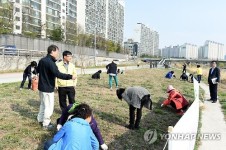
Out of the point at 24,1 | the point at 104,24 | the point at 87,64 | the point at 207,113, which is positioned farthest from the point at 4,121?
the point at 104,24

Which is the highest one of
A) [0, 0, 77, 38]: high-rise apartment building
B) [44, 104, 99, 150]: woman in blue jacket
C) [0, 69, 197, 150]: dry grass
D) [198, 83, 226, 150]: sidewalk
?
[0, 0, 77, 38]: high-rise apartment building

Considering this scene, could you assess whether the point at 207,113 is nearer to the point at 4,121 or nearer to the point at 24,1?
the point at 4,121

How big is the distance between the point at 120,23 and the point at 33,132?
15605cm

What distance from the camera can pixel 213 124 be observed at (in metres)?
8.55

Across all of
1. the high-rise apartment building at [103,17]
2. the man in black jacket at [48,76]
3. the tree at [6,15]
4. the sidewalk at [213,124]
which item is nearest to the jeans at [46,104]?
the man in black jacket at [48,76]

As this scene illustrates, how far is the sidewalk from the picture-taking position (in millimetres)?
6459

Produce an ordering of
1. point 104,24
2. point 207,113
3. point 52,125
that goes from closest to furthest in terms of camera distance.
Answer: point 52,125, point 207,113, point 104,24

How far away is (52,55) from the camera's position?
6.30m

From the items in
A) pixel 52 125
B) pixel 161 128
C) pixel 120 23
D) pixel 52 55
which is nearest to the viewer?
pixel 52 55

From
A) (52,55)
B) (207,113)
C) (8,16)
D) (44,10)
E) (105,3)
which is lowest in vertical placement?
(207,113)

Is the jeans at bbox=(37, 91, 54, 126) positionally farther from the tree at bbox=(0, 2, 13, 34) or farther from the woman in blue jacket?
the tree at bbox=(0, 2, 13, 34)

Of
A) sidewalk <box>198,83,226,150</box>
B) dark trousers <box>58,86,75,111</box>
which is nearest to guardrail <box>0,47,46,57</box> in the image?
sidewalk <box>198,83,226,150</box>

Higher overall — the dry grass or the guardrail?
the guardrail

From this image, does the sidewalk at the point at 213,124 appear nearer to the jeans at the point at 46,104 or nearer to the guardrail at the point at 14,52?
the jeans at the point at 46,104
